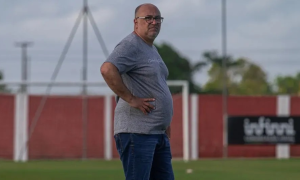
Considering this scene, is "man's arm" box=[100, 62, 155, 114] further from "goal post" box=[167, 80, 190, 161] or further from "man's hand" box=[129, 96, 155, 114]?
"goal post" box=[167, 80, 190, 161]

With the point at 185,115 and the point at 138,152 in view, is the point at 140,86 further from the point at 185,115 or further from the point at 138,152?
the point at 185,115

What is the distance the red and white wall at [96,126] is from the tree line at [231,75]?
15840 millimetres

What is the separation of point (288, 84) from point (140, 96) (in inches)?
1928

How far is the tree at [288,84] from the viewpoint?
51656mm

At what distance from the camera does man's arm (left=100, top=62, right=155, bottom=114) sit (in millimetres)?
5418

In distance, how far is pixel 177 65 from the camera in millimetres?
45781

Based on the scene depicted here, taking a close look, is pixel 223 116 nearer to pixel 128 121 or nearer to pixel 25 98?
pixel 25 98

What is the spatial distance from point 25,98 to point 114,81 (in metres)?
18.7

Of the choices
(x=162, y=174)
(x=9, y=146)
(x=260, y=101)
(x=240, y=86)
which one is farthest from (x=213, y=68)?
(x=162, y=174)

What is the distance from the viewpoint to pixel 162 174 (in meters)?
5.75

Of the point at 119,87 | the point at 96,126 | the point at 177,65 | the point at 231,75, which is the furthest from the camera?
the point at 231,75

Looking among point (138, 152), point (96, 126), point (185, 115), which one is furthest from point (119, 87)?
point (96, 126)

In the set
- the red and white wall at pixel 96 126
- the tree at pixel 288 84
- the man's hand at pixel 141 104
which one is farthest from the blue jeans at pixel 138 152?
the tree at pixel 288 84

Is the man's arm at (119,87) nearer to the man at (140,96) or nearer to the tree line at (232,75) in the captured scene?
the man at (140,96)
